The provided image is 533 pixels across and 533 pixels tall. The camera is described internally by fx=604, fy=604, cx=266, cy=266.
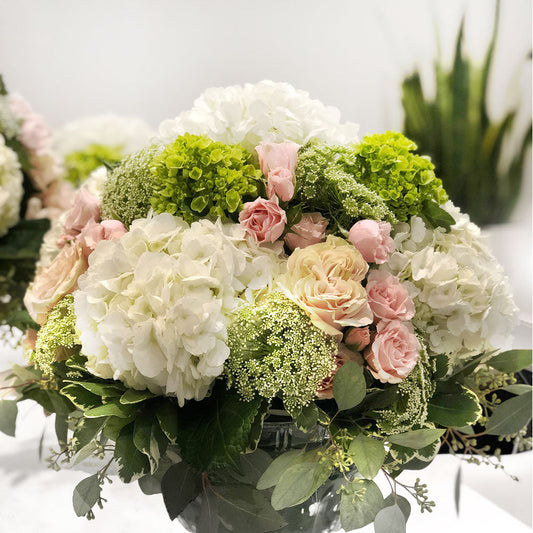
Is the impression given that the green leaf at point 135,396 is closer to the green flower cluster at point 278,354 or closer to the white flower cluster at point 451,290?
the green flower cluster at point 278,354

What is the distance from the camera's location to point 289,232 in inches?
25.3

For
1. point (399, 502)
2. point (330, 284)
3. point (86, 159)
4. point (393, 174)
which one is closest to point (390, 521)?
point (399, 502)

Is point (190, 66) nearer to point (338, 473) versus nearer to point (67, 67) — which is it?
point (67, 67)

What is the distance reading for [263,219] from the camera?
62 cm

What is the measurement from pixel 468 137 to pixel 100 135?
1.23 meters

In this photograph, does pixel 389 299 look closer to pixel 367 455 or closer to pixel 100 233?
pixel 367 455

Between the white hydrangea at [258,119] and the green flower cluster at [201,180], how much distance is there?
5 cm

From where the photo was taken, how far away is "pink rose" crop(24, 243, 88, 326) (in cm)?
67

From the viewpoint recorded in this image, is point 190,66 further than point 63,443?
Yes

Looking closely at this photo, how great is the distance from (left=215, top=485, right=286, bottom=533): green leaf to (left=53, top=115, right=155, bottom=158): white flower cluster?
2.89 feet

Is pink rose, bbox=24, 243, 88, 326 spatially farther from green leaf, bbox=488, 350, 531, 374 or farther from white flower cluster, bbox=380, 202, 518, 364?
green leaf, bbox=488, 350, 531, 374

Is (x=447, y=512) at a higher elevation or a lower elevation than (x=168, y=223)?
lower

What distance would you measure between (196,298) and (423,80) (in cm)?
172

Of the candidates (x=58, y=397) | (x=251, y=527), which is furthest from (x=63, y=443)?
(x=251, y=527)
